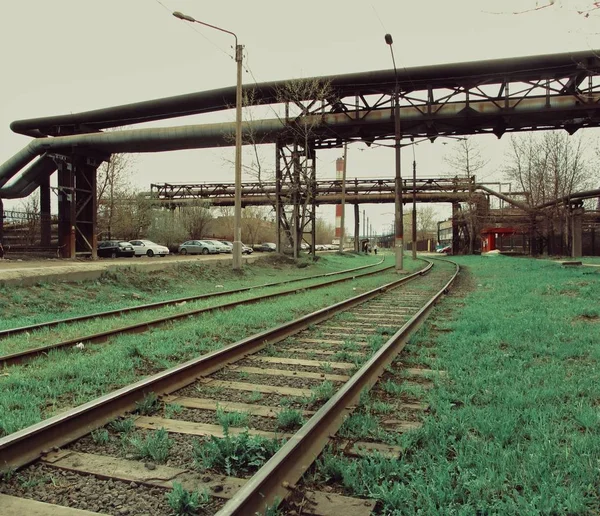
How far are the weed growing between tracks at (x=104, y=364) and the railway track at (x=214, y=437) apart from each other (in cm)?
54

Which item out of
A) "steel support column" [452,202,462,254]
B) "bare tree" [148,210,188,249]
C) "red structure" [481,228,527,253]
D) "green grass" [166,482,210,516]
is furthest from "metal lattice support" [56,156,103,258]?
"red structure" [481,228,527,253]

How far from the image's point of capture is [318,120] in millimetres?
23469

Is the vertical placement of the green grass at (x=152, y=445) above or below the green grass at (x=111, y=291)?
below

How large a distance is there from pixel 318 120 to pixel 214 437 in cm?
2197

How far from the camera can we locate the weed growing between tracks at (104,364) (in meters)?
4.11

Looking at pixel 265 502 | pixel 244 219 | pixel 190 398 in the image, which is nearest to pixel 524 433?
pixel 265 502

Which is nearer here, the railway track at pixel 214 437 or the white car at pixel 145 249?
the railway track at pixel 214 437

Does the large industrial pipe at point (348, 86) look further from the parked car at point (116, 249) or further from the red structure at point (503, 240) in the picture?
the red structure at point (503, 240)

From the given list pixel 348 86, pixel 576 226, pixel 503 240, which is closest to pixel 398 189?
pixel 348 86

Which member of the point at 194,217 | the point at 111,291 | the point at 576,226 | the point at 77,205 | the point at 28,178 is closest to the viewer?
the point at 111,291

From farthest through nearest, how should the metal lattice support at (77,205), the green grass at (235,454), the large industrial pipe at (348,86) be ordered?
the metal lattice support at (77,205)
the large industrial pipe at (348,86)
the green grass at (235,454)

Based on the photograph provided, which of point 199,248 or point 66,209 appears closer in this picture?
point 66,209

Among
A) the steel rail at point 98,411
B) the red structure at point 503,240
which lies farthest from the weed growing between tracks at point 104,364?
the red structure at point 503,240

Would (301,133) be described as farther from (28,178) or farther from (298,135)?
(28,178)
